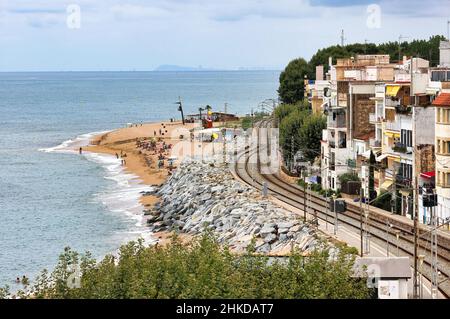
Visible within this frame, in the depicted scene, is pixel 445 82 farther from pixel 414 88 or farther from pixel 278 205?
pixel 278 205

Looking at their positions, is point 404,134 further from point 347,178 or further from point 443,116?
point 347,178

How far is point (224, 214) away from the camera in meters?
62.9

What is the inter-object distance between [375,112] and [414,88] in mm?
7101

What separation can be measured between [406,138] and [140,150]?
69.8 meters

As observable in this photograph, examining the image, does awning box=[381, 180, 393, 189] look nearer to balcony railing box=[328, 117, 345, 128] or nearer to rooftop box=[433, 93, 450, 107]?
rooftop box=[433, 93, 450, 107]

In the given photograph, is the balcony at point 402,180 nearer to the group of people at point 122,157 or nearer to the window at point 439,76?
the window at point 439,76

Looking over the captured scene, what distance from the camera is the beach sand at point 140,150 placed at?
101 meters

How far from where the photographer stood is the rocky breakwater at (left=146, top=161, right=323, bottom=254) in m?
50.6

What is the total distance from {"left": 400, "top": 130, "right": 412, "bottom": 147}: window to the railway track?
459cm

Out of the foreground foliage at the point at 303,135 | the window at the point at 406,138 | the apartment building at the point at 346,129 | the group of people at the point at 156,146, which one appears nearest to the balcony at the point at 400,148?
the window at the point at 406,138

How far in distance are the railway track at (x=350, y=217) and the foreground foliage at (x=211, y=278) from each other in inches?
192

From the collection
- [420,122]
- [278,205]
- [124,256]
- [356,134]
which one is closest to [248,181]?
[356,134]

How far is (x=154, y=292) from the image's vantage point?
32.5 meters

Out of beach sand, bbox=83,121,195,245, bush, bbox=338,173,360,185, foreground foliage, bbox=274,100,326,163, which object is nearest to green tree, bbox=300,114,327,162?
foreground foliage, bbox=274,100,326,163
